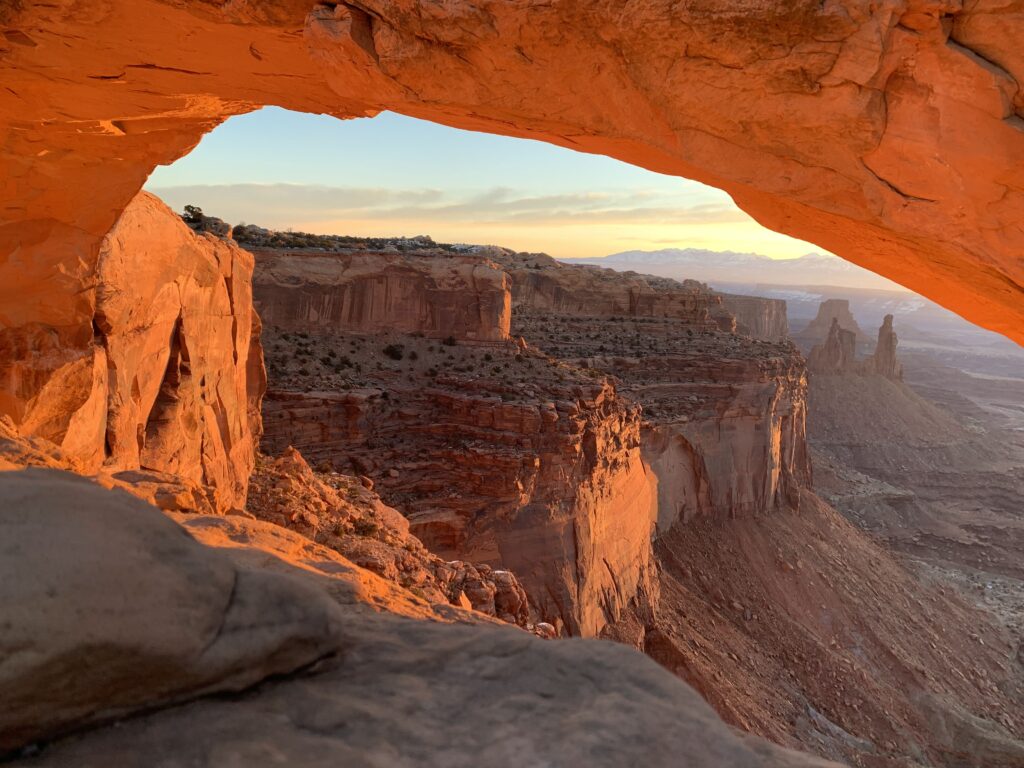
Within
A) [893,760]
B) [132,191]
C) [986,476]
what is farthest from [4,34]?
[986,476]

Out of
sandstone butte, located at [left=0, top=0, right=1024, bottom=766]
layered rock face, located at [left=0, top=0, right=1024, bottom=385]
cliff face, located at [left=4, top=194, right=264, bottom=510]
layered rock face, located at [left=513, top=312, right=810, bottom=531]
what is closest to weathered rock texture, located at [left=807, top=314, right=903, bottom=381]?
layered rock face, located at [left=513, top=312, right=810, bottom=531]

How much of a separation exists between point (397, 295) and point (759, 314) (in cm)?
7454

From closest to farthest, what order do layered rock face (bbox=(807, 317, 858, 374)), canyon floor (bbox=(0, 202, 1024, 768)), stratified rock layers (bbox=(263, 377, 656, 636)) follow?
canyon floor (bbox=(0, 202, 1024, 768))
stratified rock layers (bbox=(263, 377, 656, 636))
layered rock face (bbox=(807, 317, 858, 374))

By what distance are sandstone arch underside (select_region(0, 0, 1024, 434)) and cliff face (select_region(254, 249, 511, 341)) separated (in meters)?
18.0

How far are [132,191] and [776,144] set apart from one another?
6393mm

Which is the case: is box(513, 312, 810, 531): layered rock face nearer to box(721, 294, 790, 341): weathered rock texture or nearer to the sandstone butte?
the sandstone butte

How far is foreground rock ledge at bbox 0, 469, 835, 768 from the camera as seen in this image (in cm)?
255

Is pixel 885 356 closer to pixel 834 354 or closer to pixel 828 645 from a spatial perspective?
pixel 834 354

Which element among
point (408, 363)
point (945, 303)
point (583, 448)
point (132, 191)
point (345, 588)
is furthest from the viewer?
point (408, 363)

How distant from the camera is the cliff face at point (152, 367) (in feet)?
22.2

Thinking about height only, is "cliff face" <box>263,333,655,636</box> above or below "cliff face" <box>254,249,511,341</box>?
below

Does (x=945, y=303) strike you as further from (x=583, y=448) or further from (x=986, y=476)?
(x=986, y=476)

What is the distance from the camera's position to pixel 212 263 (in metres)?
9.98

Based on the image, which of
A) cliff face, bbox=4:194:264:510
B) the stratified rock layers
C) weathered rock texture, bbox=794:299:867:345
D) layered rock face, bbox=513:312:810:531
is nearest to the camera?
cliff face, bbox=4:194:264:510
